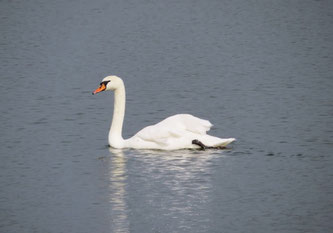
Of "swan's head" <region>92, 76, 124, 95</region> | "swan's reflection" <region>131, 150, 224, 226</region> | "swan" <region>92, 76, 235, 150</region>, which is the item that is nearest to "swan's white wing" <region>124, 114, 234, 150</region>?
"swan" <region>92, 76, 235, 150</region>

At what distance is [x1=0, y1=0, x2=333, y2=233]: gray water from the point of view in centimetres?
1375

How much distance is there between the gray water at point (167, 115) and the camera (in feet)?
45.1

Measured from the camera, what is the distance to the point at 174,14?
38.0 m

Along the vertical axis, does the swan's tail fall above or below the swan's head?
below

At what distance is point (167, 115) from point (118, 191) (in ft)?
19.8

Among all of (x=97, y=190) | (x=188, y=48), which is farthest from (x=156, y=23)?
(x=97, y=190)

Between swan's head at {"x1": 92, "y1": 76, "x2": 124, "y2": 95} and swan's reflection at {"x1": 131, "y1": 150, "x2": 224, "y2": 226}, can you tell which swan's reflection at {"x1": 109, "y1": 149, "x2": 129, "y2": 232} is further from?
swan's head at {"x1": 92, "y1": 76, "x2": 124, "y2": 95}

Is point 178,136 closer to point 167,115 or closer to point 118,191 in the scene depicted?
point 118,191

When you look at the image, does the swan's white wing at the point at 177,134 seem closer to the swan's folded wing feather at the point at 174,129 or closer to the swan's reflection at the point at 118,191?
the swan's folded wing feather at the point at 174,129

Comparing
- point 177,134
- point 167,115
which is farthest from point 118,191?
point 167,115

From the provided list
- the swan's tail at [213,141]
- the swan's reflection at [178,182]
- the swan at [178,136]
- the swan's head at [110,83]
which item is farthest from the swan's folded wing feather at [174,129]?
the swan's head at [110,83]

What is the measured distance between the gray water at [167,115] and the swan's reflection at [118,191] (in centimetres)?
3

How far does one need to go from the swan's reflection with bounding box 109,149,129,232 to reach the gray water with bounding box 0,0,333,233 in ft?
0.09

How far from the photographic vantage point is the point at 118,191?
14.8 meters
